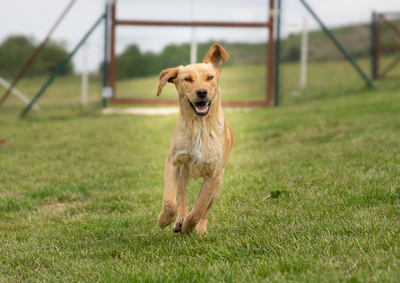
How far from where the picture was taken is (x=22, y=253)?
336 centimetres

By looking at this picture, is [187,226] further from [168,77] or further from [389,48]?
[389,48]

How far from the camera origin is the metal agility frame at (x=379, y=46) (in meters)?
14.3

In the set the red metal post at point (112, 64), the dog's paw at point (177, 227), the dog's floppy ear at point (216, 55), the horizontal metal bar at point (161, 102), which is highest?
the red metal post at point (112, 64)

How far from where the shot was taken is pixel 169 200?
3.41 metres

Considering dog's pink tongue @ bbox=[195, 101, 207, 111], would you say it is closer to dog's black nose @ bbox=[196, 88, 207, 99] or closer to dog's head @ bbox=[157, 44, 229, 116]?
dog's head @ bbox=[157, 44, 229, 116]

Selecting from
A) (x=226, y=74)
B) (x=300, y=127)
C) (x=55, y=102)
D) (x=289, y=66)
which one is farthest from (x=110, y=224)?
(x=289, y=66)

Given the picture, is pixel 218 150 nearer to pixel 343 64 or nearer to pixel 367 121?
pixel 367 121

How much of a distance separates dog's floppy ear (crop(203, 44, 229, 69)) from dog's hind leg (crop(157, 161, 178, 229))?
105 centimetres

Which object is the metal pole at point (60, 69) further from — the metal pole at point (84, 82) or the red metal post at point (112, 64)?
the metal pole at point (84, 82)

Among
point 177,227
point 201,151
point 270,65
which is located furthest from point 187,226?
point 270,65

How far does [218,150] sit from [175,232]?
77 centimetres

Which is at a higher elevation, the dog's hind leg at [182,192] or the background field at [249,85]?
the background field at [249,85]

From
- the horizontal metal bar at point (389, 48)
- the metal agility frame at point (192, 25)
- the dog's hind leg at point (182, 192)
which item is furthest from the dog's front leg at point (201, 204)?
the horizontal metal bar at point (389, 48)

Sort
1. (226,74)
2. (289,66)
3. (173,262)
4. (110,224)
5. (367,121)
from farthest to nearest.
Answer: (289,66)
(226,74)
(367,121)
(110,224)
(173,262)
